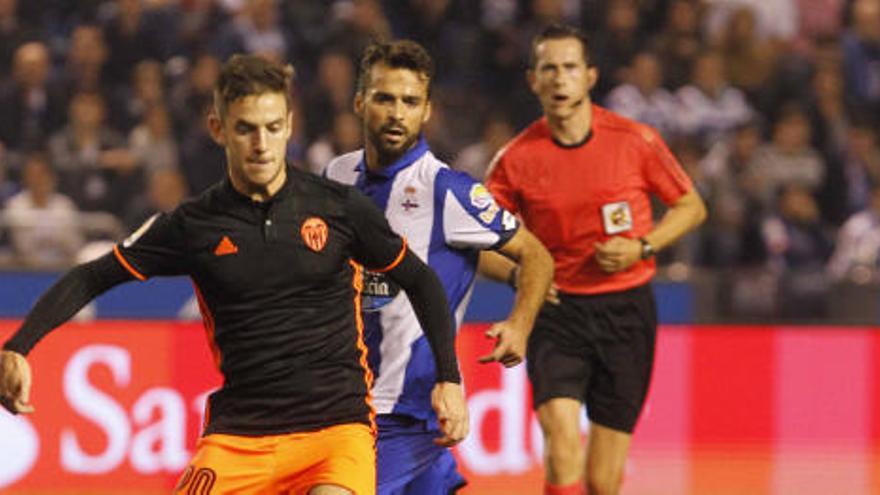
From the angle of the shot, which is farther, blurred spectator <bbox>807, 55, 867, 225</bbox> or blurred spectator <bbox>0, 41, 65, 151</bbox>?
blurred spectator <bbox>807, 55, 867, 225</bbox>

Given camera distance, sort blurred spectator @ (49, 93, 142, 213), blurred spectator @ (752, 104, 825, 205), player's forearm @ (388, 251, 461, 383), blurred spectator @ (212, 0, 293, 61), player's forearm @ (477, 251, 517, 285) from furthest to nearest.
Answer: blurred spectator @ (752, 104, 825, 205), blurred spectator @ (212, 0, 293, 61), blurred spectator @ (49, 93, 142, 213), player's forearm @ (477, 251, 517, 285), player's forearm @ (388, 251, 461, 383)

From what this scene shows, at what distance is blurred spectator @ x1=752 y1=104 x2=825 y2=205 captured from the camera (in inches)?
574

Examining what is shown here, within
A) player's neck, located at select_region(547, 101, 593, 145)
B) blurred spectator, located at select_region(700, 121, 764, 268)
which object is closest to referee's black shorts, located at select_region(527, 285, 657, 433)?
Answer: player's neck, located at select_region(547, 101, 593, 145)

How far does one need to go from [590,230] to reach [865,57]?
28.2 ft

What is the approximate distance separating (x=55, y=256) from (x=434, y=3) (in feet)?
13.0

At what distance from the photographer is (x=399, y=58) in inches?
251

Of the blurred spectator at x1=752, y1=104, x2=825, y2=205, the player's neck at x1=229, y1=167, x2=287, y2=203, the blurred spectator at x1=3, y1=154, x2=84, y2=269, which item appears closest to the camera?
the player's neck at x1=229, y1=167, x2=287, y2=203

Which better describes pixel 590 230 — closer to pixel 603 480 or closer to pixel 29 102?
pixel 603 480

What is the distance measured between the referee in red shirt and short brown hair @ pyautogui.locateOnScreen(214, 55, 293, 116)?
8.36 ft

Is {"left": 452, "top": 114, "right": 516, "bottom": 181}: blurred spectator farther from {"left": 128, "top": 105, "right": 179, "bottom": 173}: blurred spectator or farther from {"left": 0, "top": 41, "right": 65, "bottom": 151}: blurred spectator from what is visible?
{"left": 0, "top": 41, "right": 65, "bottom": 151}: blurred spectator

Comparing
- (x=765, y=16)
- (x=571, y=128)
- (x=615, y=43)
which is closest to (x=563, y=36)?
(x=571, y=128)

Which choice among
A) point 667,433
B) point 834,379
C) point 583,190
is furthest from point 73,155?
point 583,190

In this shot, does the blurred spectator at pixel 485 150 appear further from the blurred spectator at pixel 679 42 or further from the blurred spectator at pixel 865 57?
the blurred spectator at pixel 865 57

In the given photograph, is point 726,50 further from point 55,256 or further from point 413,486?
point 413,486
